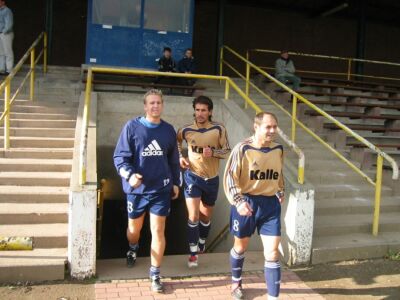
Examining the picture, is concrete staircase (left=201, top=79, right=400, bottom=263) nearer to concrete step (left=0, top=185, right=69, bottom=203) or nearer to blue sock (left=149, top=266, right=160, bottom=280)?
blue sock (left=149, top=266, right=160, bottom=280)

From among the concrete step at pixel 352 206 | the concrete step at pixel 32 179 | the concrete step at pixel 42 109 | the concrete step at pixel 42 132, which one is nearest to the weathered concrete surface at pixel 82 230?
the concrete step at pixel 32 179

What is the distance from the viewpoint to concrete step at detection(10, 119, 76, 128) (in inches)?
267

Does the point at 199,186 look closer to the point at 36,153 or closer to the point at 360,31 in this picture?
the point at 36,153

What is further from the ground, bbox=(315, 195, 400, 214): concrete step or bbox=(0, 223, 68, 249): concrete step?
bbox=(315, 195, 400, 214): concrete step

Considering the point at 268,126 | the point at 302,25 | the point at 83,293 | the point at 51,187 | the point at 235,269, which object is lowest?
the point at 83,293

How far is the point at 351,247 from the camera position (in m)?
4.87

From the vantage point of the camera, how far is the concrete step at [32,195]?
5090 mm

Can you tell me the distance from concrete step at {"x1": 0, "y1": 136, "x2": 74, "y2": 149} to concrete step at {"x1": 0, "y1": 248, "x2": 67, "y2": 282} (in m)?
2.49

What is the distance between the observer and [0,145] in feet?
20.6

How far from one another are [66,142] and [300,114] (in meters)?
4.30

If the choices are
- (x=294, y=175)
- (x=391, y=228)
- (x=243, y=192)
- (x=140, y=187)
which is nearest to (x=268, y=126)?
(x=243, y=192)

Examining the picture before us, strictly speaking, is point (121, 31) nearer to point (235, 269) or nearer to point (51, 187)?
point (51, 187)

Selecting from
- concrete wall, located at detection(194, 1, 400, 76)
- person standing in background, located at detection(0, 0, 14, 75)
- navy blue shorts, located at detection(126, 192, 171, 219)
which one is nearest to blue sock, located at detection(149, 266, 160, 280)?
navy blue shorts, located at detection(126, 192, 171, 219)

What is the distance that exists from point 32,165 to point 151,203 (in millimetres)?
2654
